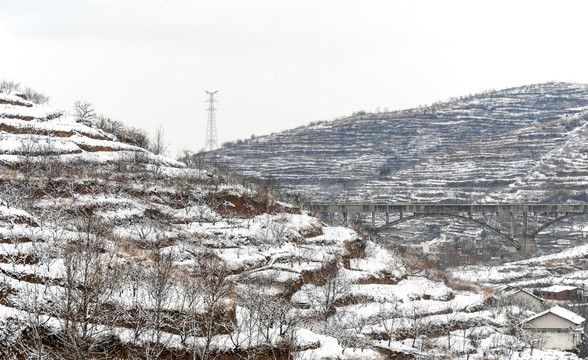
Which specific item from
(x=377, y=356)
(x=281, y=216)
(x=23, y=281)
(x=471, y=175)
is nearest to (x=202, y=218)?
(x=281, y=216)

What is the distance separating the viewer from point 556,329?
212ft

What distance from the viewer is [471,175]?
198m

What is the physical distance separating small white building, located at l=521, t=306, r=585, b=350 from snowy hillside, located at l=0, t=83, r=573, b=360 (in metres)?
3.31

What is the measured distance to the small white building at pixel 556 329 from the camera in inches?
2504

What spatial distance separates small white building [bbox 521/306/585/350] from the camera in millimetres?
63594

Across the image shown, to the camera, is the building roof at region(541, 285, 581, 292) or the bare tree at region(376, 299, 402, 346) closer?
the bare tree at region(376, 299, 402, 346)

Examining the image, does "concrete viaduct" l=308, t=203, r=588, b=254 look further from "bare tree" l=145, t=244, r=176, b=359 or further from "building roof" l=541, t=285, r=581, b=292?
"bare tree" l=145, t=244, r=176, b=359

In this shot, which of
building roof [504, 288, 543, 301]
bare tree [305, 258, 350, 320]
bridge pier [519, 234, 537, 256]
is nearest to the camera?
bare tree [305, 258, 350, 320]

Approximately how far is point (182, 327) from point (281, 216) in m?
35.3

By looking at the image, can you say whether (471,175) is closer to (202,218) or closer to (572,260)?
(572,260)

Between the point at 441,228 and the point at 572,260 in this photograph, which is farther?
the point at 441,228

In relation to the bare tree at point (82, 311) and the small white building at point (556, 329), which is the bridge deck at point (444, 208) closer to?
the small white building at point (556, 329)

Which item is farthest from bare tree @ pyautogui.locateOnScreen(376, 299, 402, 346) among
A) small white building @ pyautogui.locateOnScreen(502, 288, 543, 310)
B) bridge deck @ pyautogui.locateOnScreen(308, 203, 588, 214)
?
bridge deck @ pyautogui.locateOnScreen(308, 203, 588, 214)

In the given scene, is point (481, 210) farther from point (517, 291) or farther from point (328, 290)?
point (328, 290)
